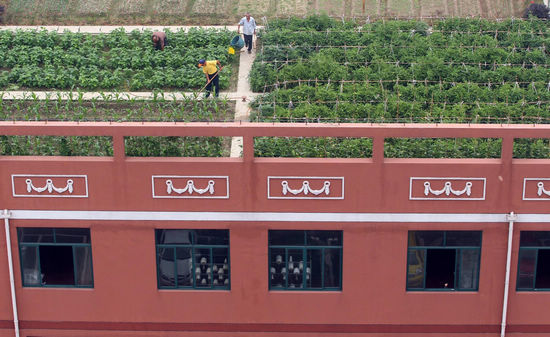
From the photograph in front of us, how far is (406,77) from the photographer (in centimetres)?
2331

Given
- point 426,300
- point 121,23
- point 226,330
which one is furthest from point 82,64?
point 426,300

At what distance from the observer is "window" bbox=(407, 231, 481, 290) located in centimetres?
1795

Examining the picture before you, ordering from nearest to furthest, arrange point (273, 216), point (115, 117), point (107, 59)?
point (273, 216), point (115, 117), point (107, 59)

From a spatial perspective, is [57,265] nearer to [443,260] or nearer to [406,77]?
[443,260]

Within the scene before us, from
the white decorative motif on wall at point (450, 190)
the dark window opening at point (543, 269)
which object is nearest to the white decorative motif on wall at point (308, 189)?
the white decorative motif on wall at point (450, 190)

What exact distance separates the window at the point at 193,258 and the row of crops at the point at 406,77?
2223 millimetres

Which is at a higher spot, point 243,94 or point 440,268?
point 243,94

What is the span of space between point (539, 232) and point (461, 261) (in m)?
1.62

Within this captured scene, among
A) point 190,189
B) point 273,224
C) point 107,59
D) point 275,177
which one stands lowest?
point 273,224

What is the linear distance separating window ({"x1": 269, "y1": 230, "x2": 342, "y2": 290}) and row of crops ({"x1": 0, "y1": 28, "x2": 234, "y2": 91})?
6.89 m

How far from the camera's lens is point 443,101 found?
22344 mm

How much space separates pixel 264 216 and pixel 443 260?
3687 mm

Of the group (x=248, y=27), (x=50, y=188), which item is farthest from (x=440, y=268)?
(x=248, y=27)

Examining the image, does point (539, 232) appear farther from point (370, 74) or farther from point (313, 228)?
point (370, 74)
